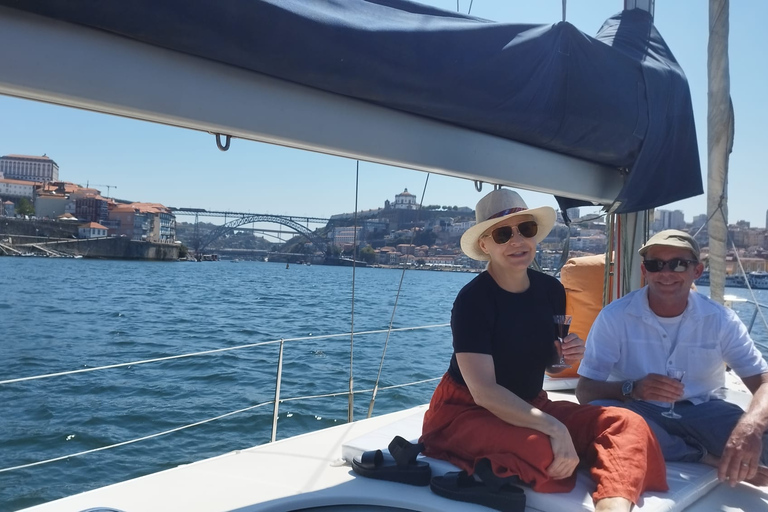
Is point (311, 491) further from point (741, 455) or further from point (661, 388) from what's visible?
point (741, 455)

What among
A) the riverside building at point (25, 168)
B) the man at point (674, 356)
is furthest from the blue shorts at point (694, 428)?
the riverside building at point (25, 168)

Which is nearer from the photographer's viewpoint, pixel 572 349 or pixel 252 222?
pixel 572 349

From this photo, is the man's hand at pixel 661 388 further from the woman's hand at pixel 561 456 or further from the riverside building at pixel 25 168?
the riverside building at pixel 25 168

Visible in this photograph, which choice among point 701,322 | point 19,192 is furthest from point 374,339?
point 19,192

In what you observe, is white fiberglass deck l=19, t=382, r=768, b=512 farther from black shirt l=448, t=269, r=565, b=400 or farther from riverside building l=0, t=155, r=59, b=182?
riverside building l=0, t=155, r=59, b=182

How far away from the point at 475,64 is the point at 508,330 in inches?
27.0

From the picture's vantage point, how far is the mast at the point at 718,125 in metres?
2.52

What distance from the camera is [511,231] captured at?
1.67 meters

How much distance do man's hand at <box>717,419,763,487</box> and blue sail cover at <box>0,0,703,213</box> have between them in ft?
2.93

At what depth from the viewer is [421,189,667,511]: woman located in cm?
148

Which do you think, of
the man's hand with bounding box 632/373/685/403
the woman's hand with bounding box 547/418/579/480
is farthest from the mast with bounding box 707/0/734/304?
the woman's hand with bounding box 547/418/579/480

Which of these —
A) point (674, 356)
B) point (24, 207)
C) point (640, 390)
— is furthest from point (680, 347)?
point (24, 207)

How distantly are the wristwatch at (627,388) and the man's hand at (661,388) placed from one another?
0.20 feet

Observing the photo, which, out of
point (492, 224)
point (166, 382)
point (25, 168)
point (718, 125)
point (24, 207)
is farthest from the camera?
point (25, 168)
